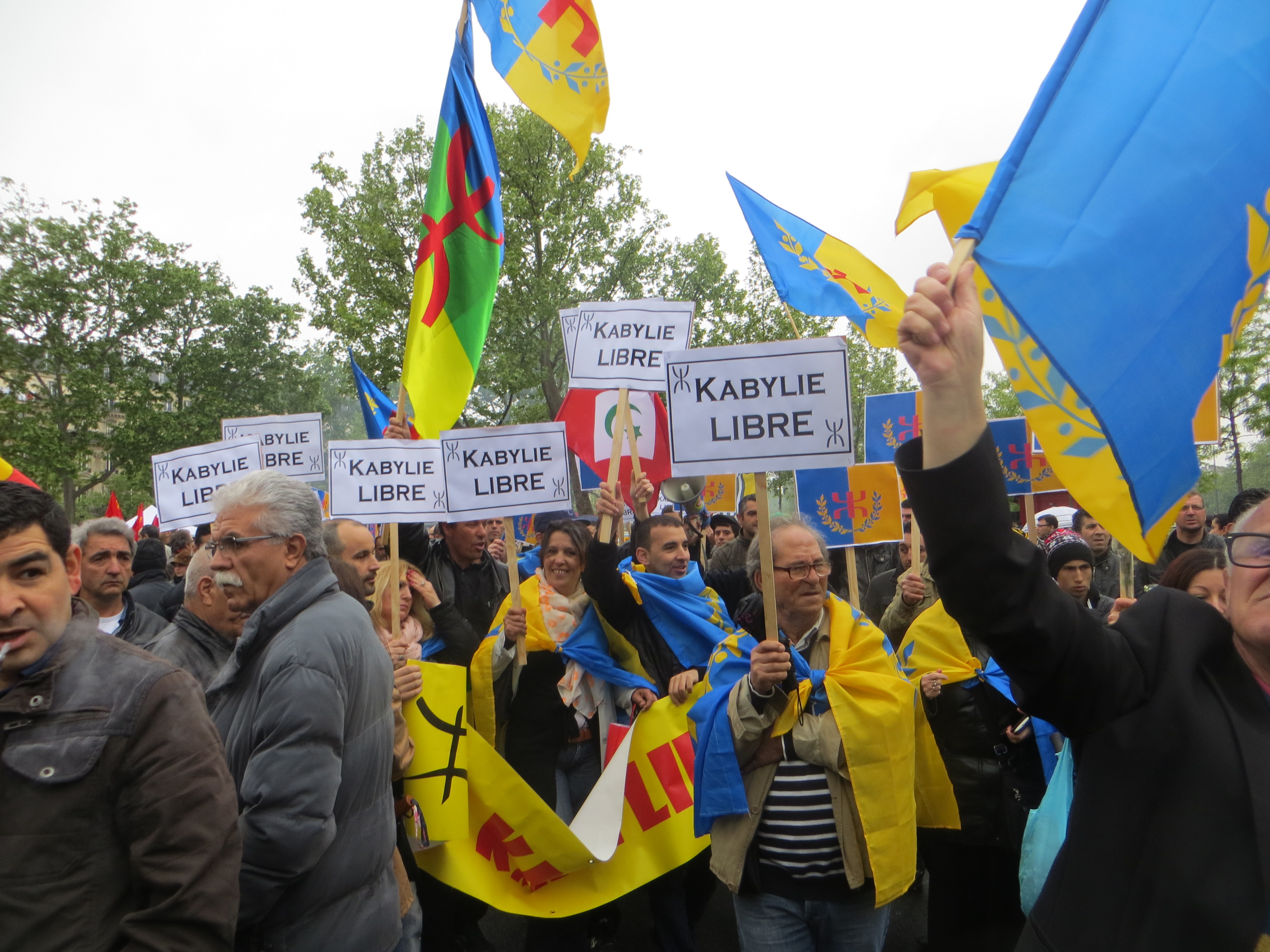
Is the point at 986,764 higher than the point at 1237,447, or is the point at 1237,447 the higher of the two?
the point at 1237,447

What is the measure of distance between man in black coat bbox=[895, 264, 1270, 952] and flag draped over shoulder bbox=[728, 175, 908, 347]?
4097 millimetres

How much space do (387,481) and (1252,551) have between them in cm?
434

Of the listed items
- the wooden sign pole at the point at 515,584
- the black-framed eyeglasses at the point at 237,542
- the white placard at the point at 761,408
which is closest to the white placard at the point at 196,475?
the wooden sign pole at the point at 515,584

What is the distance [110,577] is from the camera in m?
4.46

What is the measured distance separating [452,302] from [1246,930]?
4.53 meters

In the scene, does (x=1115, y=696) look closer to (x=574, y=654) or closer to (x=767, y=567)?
(x=767, y=567)

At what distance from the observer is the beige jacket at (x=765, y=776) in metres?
2.94

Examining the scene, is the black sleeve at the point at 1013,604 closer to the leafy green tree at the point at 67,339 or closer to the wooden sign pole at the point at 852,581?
the wooden sign pole at the point at 852,581

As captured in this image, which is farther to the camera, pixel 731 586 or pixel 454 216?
pixel 731 586

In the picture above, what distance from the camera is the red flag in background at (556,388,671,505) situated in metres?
7.88

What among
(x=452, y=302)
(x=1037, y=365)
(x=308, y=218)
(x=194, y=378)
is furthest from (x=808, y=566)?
(x=194, y=378)

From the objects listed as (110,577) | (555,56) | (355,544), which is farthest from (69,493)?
(355,544)

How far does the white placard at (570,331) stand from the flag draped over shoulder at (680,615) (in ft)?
5.31

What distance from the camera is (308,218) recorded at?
91.0ft
